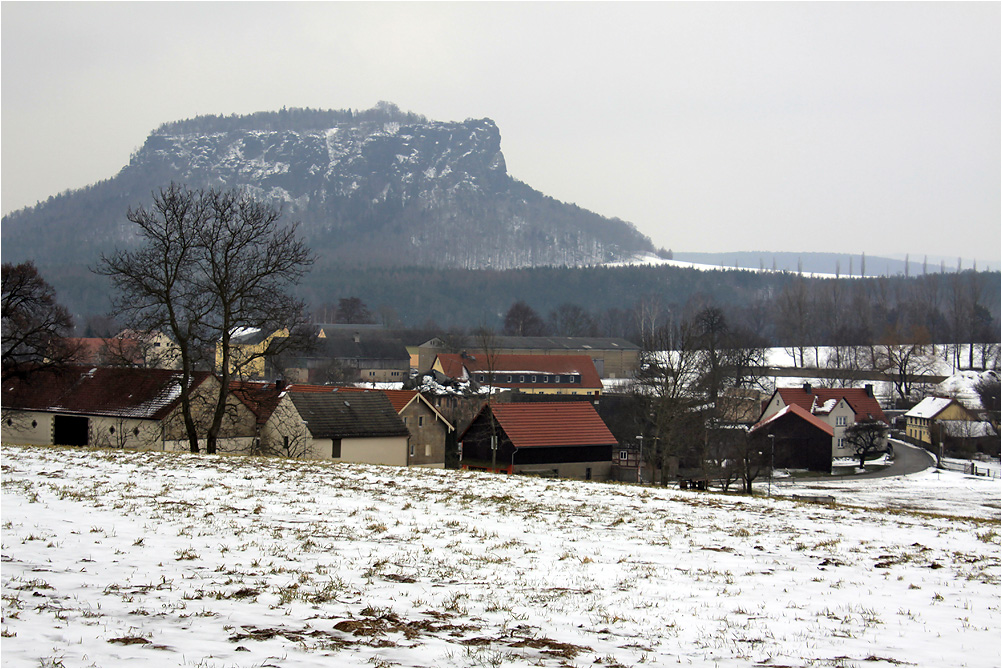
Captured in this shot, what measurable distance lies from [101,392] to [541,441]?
20725mm

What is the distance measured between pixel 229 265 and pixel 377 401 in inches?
431

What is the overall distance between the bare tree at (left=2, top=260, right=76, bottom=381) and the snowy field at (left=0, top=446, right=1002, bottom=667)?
1664 centimetres

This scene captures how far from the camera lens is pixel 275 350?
26.0 metres

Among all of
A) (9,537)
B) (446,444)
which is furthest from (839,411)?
(9,537)

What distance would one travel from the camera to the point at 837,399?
7038 centimetres

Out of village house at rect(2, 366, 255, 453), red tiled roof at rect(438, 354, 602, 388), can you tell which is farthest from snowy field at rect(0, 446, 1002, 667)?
red tiled roof at rect(438, 354, 602, 388)

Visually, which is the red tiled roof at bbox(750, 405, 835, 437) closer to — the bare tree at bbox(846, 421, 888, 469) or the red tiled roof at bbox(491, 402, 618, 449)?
the bare tree at bbox(846, 421, 888, 469)

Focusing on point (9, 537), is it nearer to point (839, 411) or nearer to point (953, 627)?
point (953, 627)

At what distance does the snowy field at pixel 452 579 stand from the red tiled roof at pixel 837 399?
2165 inches

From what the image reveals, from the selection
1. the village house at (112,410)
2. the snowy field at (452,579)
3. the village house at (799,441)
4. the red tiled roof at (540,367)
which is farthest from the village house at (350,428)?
the red tiled roof at (540,367)

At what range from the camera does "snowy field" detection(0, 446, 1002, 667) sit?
7.16 metres

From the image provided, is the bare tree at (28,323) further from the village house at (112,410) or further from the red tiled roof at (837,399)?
the red tiled roof at (837,399)

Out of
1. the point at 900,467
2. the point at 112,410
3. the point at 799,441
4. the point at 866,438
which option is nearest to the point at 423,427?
the point at 112,410

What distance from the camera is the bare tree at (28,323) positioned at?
31.3m
